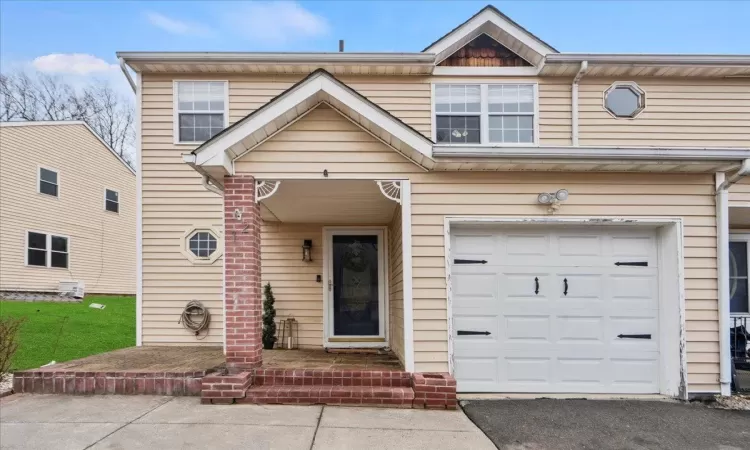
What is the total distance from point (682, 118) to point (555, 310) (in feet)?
16.6

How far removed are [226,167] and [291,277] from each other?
3.35m

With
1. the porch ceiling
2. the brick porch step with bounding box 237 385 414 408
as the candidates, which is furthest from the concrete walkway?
the porch ceiling

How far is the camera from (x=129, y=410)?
4.61 metres

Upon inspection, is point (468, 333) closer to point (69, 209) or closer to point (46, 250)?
point (46, 250)

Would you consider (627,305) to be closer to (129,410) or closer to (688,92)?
(688,92)

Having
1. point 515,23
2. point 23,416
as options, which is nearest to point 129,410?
point 23,416

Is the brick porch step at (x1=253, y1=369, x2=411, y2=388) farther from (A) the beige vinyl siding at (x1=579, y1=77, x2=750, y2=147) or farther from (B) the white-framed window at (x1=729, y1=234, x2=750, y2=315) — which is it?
(B) the white-framed window at (x1=729, y1=234, x2=750, y2=315)

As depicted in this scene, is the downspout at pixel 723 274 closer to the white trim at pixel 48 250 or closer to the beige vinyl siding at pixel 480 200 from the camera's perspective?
the beige vinyl siding at pixel 480 200

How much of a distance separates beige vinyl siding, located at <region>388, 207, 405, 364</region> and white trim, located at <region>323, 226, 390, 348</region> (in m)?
0.19

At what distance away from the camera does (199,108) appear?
7.95 metres

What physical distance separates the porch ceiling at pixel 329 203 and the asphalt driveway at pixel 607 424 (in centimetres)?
285

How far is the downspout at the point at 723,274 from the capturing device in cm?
519

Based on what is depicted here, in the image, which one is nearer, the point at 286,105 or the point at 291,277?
the point at 286,105

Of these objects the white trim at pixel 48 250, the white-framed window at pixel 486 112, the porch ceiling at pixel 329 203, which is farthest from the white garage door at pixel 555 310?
the white trim at pixel 48 250
